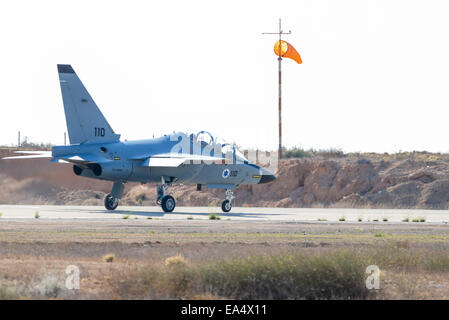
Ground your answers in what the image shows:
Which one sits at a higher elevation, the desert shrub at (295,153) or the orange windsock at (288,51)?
the orange windsock at (288,51)

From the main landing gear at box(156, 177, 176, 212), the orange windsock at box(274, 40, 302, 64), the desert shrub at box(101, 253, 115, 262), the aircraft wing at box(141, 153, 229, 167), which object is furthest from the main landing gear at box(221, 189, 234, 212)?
the desert shrub at box(101, 253, 115, 262)

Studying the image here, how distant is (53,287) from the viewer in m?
13.3

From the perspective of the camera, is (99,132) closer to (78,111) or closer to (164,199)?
(78,111)

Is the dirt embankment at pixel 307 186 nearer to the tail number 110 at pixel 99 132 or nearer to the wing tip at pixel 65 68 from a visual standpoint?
the tail number 110 at pixel 99 132

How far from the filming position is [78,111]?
1505 inches

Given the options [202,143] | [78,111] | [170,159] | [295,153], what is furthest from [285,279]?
[295,153]

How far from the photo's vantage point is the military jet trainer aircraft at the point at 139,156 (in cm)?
3819

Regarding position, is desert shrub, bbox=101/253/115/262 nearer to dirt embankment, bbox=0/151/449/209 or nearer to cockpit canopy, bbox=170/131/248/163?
cockpit canopy, bbox=170/131/248/163

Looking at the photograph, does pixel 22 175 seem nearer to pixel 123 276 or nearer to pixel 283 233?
pixel 283 233

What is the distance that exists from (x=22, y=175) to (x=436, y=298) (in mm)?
43316

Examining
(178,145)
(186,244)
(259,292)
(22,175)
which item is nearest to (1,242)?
(186,244)

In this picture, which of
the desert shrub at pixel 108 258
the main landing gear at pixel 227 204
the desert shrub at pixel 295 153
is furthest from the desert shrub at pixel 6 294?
the desert shrub at pixel 295 153

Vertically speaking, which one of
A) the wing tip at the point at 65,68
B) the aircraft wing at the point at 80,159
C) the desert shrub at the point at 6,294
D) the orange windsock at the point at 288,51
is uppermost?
the orange windsock at the point at 288,51

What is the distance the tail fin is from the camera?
3803cm
